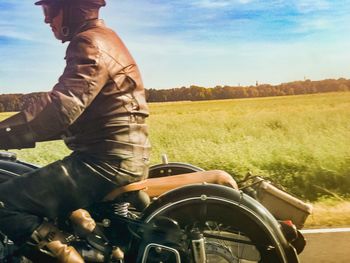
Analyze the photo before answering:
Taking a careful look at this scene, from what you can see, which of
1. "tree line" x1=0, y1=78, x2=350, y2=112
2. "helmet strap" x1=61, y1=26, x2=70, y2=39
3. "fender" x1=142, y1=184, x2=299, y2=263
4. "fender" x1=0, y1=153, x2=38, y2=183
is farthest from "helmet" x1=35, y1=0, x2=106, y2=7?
"fender" x1=142, y1=184, x2=299, y2=263

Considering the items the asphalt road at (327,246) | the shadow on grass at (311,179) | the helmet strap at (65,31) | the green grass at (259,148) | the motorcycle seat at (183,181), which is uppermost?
the helmet strap at (65,31)

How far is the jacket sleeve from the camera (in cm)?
264

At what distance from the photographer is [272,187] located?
3152 millimetres

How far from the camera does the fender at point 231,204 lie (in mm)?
2848

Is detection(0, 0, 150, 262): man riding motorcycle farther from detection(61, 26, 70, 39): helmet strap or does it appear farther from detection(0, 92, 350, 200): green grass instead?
detection(0, 92, 350, 200): green grass

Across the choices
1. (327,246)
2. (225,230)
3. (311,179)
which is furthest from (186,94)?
(311,179)

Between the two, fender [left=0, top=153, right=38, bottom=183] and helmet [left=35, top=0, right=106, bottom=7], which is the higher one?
helmet [left=35, top=0, right=106, bottom=7]

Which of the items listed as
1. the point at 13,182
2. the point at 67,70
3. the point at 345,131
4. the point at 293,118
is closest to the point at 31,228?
the point at 13,182

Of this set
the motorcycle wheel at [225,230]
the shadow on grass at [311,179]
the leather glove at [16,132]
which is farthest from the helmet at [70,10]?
the shadow on grass at [311,179]

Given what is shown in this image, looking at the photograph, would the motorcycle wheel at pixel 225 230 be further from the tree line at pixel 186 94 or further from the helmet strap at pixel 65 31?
the helmet strap at pixel 65 31

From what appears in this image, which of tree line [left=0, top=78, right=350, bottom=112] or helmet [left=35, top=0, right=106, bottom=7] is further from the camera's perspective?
tree line [left=0, top=78, right=350, bottom=112]

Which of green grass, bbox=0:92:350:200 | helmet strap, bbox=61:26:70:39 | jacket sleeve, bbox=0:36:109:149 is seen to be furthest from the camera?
green grass, bbox=0:92:350:200

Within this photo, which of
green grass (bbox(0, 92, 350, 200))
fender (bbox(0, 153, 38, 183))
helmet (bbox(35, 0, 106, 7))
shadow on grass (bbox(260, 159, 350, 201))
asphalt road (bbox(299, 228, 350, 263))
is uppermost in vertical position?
helmet (bbox(35, 0, 106, 7))

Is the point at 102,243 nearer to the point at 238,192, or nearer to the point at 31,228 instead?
the point at 31,228
